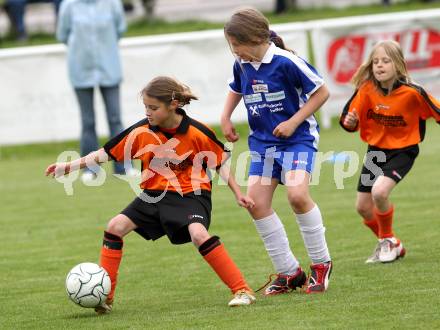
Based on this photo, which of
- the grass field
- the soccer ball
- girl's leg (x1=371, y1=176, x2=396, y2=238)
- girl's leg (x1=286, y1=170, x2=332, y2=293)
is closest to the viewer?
the grass field

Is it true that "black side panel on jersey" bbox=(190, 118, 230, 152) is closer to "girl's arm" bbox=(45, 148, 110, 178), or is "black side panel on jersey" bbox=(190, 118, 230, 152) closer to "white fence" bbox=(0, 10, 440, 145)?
"girl's arm" bbox=(45, 148, 110, 178)

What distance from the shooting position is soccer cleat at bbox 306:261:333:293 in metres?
5.90

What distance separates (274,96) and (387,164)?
1.25 m

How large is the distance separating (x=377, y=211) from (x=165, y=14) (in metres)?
19.8

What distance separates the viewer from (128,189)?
1098 centimetres

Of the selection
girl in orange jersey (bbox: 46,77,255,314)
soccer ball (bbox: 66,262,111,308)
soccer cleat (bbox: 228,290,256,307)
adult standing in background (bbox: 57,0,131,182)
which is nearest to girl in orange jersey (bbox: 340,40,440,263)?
girl in orange jersey (bbox: 46,77,255,314)

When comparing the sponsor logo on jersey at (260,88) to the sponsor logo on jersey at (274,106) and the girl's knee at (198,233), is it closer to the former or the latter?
the sponsor logo on jersey at (274,106)

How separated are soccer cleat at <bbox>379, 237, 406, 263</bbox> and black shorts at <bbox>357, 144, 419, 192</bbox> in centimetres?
36

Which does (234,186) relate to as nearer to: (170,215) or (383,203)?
(170,215)

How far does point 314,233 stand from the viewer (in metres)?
5.95

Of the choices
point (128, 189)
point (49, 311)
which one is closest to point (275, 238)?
point (49, 311)

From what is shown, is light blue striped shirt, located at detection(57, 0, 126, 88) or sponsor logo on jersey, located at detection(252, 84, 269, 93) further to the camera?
light blue striped shirt, located at detection(57, 0, 126, 88)

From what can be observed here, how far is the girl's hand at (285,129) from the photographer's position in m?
5.80

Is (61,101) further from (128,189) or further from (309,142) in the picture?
(309,142)
